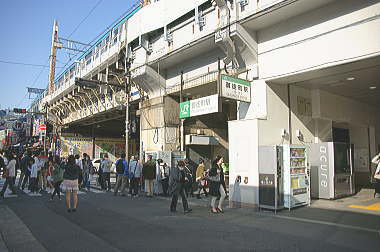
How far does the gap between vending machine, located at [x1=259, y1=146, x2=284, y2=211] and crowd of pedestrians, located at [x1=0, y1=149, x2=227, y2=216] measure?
129cm

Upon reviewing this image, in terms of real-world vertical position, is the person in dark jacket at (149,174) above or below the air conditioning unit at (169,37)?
below

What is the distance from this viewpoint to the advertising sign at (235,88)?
9.52 m

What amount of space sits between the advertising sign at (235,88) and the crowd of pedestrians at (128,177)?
217 centimetres

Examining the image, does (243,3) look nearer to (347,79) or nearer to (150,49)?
(347,79)

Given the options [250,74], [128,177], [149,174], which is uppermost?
[250,74]

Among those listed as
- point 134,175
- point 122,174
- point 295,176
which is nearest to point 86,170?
point 122,174

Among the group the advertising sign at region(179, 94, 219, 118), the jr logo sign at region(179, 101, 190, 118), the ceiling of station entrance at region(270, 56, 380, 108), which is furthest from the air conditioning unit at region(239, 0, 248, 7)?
the jr logo sign at region(179, 101, 190, 118)

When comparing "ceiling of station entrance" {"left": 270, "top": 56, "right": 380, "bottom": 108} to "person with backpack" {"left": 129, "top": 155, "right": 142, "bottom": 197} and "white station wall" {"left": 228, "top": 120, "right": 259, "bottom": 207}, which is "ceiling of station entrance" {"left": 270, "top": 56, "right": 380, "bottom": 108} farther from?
"person with backpack" {"left": 129, "top": 155, "right": 142, "bottom": 197}

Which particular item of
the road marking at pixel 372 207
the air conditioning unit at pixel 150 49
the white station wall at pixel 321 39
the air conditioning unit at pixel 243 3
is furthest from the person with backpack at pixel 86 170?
the road marking at pixel 372 207

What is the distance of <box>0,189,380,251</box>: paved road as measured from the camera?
563 centimetres

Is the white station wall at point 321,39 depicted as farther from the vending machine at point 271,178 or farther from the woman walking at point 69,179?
the woman walking at point 69,179

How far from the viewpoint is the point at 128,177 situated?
13.7m

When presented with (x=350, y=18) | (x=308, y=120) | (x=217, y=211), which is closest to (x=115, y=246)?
(x=217, y=211)

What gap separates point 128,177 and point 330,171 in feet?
28.7
